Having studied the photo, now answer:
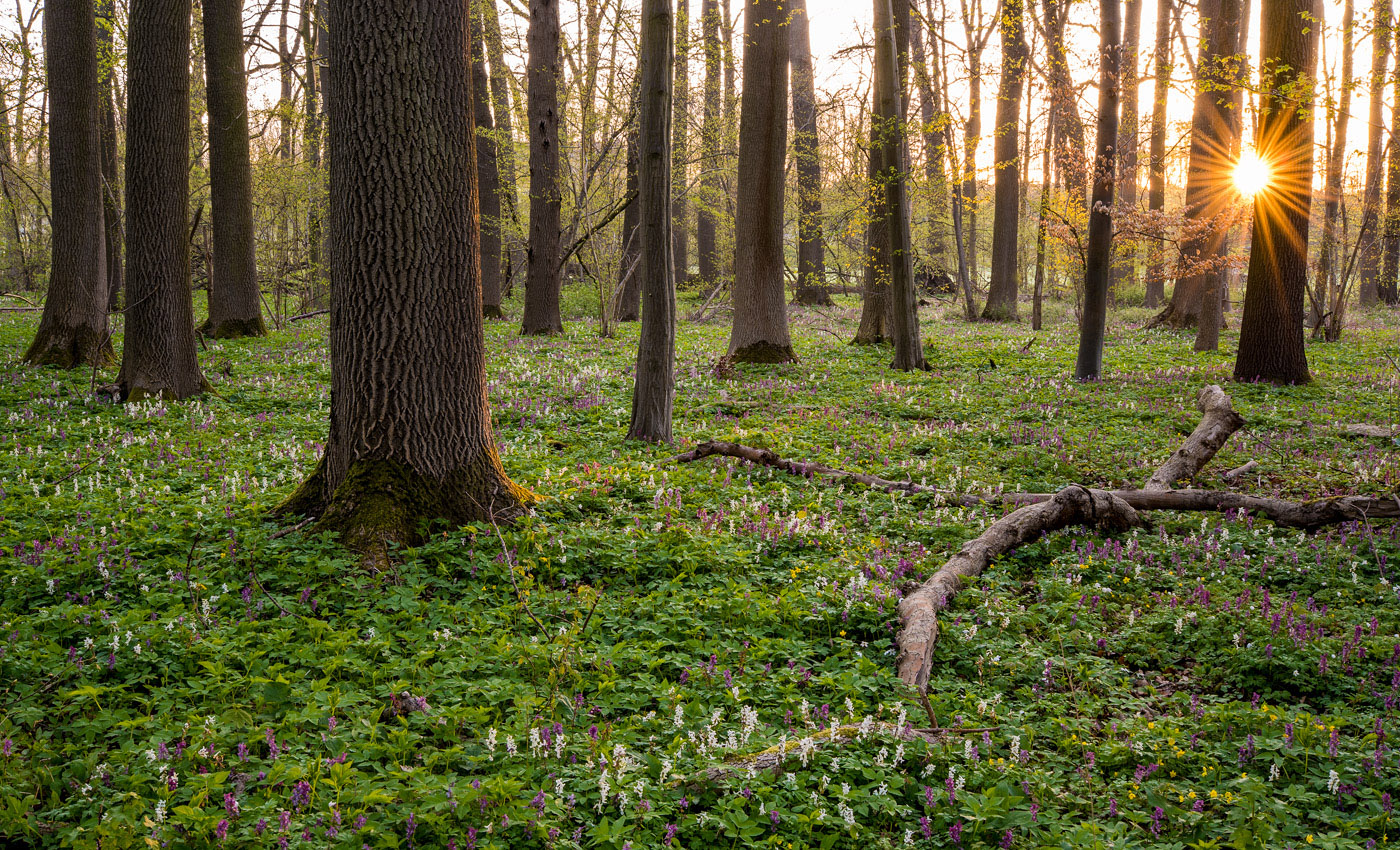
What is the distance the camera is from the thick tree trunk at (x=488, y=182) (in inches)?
939

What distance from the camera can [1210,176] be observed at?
19.5 metres

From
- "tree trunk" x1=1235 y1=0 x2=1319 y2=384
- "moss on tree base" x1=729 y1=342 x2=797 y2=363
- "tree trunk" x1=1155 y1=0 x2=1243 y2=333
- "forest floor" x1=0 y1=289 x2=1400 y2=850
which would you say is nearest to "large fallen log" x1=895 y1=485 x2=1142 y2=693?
"forest floor" x1=0 y1=289 x2=1400 y2=850

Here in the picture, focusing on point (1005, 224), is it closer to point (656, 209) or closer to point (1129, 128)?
point (1129, 128)

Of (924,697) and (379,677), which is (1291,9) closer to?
(924,697)

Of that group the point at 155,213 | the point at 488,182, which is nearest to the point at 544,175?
the point at 488,182

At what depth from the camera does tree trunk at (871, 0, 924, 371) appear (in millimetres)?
14555

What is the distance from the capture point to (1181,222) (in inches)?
619

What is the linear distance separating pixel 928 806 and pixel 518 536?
357 centimetres

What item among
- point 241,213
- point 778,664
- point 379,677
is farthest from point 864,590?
point 241,213

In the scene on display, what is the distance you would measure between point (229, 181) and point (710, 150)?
11.8 metres

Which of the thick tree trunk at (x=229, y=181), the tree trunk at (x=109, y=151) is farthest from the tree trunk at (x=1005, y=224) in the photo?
the tree trunk at (x=109, y=151)

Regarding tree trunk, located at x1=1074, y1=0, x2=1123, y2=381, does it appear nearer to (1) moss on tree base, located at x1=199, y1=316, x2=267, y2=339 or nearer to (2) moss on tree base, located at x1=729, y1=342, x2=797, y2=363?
(2) moss on tree base, located at x1=729, y1=342, x2=797, y2=363

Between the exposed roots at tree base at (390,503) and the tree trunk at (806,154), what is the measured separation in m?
21.4

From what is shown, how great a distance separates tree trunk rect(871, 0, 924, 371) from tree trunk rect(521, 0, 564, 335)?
946cm
